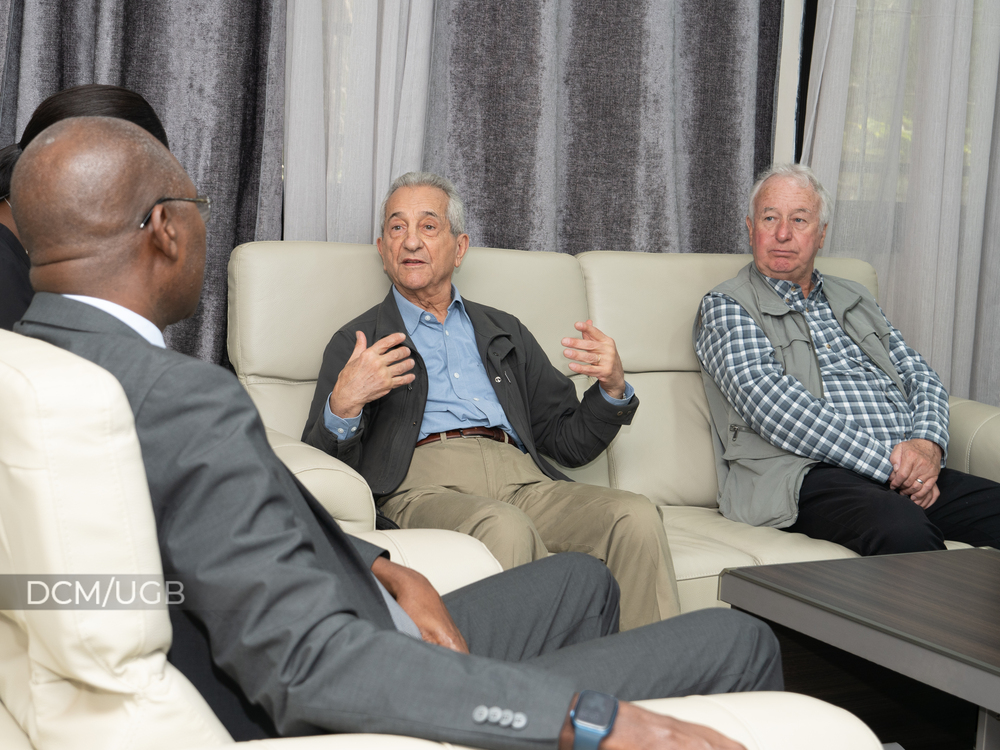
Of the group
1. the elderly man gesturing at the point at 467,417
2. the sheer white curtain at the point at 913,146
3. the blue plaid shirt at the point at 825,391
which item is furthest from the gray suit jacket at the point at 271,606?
the sheer white curtain at the point at 913,146

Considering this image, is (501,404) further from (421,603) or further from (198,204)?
(198,204)

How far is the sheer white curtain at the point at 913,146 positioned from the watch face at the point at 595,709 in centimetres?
269

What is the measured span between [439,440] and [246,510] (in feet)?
4.49

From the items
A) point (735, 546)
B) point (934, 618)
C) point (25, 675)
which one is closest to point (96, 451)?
point (25, 675)

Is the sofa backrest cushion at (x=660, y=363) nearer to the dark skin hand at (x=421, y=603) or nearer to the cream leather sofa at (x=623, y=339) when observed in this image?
the cream leather sofa at (x=623, y=339)

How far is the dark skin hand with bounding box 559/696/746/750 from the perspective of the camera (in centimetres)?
73

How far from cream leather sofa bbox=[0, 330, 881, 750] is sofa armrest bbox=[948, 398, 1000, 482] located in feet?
6.91

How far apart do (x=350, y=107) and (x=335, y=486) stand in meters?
1.29

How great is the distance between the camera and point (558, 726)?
28.5 inches

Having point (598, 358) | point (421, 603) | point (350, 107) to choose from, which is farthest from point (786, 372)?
point (421, 603)

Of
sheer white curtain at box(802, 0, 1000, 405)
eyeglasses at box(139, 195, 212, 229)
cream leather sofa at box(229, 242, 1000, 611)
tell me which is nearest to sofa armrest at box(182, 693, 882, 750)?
eyeglasses at box(139, 195, 212, 229)

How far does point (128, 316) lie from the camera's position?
2.92 feet

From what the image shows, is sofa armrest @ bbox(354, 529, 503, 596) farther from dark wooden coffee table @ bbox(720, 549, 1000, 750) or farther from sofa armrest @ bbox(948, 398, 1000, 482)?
sofa armrest @ bbox(948, 398, 1000, 482)

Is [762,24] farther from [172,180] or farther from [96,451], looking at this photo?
[96,451]
